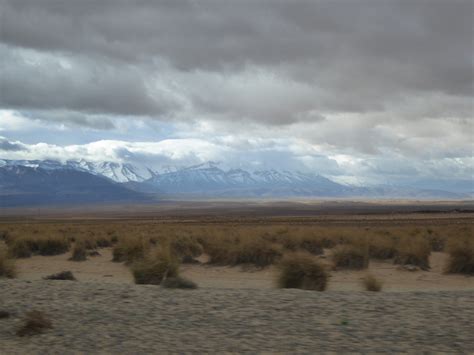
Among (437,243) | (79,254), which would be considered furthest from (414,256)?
(79,254)

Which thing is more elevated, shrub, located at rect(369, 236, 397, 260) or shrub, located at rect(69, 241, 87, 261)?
shrub, located at rect(369, 236, 397, 260)

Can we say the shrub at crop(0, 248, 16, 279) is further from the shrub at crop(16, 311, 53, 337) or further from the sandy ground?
the shrub at crop(16, 311, 53, 337)

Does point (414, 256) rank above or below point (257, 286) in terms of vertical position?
above

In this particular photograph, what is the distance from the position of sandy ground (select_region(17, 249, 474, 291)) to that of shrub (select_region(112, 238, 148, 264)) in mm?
528

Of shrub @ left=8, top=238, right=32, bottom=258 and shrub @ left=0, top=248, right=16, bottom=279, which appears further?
shrub @ left=8, top=238, right=32, bottom=258

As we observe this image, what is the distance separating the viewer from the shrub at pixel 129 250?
26.5 meters

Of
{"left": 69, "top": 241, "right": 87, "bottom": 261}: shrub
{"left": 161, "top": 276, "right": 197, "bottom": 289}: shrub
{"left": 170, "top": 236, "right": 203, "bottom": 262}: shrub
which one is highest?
{"left": 161, "top": 276, "right": 197, "bottom": 289}: shrub

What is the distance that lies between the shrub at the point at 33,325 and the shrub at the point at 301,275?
7.31 m

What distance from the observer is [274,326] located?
34.0 ft

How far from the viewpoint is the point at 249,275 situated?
73.4 feet

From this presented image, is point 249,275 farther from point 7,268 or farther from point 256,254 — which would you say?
point 7,268

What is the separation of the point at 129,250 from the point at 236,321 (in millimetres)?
17157

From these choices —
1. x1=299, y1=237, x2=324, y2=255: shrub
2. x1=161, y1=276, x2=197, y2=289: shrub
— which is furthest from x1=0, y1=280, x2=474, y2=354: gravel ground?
x1=299, y1=237, x2=324, y2=255: shrub

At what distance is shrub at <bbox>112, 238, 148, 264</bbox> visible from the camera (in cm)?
2654
